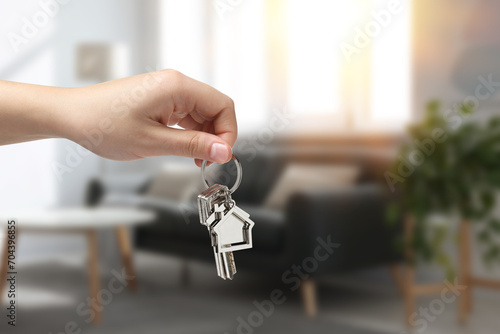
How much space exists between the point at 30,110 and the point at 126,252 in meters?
1.40

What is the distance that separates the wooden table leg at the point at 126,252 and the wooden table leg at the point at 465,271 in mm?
1130

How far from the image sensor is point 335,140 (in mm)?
1968

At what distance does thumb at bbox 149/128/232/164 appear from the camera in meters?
0.60

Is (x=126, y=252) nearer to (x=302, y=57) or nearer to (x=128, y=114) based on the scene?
(x=302, y=57)

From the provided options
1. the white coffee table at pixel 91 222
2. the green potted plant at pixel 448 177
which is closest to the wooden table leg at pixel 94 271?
the white coffee table at pixel 91 222

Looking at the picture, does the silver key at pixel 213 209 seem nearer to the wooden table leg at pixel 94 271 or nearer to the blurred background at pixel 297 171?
the blurred background at pixel 297 171

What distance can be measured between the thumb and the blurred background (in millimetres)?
1245

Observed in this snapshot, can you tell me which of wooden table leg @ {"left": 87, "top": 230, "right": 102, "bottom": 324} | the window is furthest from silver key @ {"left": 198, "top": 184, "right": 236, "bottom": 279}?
wooden table leg @ {"left": 87, "top": 230, "right": 102, "bottom": 324}

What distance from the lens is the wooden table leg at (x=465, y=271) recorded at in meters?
1.91

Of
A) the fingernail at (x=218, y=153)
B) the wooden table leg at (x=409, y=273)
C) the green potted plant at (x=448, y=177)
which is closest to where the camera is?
the fingernail at (x=218, y=153)

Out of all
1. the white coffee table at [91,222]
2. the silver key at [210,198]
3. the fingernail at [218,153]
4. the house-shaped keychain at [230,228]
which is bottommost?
the white coffee table at [91,222]

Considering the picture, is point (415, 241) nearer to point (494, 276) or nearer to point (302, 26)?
point (494, 276)

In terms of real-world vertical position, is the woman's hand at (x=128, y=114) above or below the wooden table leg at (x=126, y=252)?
above

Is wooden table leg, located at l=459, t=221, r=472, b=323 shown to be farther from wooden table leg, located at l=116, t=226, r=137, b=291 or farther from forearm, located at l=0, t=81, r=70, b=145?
forearm, located at l=0, t=81, r=70, b=145
